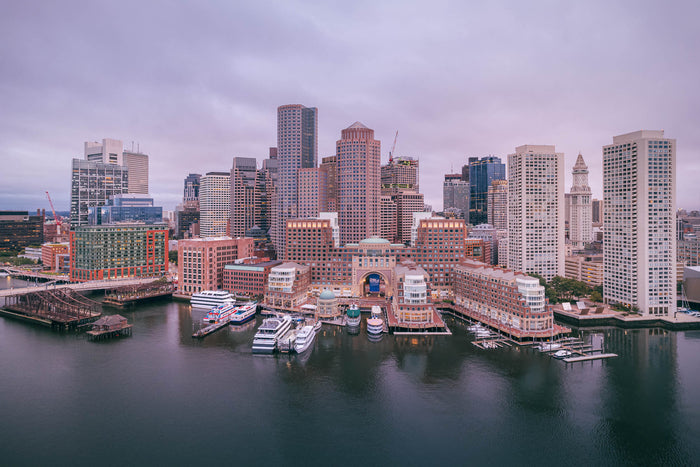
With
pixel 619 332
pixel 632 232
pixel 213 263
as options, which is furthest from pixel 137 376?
pixel 632 232

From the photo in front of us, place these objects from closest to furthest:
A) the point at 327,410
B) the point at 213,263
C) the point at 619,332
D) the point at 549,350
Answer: the point at 327,410, the point at 549,350, the point at 619,332, the point at 213,263

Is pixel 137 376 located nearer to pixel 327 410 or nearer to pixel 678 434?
pixel 327 410

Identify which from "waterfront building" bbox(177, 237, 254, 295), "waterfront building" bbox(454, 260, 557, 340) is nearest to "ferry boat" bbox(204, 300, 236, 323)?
"waterfront building" bbox(177, 237, 254, 295)

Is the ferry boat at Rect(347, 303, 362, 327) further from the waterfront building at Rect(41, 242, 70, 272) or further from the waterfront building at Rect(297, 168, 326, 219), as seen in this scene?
the waterfront building at Rect(41, 242, 70, 272)

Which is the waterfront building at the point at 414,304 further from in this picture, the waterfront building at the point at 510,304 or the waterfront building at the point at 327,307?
the waterfront building at the point at 327,307

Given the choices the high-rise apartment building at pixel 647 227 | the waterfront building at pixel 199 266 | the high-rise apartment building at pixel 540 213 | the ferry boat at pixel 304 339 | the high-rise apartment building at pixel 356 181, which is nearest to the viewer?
the ferry boat at pixel 304 339

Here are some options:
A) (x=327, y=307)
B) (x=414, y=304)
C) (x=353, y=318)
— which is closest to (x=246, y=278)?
(x=327, y=307)

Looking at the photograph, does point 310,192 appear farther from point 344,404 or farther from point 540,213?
point 344,404

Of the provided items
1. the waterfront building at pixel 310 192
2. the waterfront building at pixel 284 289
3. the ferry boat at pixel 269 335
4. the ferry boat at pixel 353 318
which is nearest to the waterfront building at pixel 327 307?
the ferry boat at pixel 353 318
